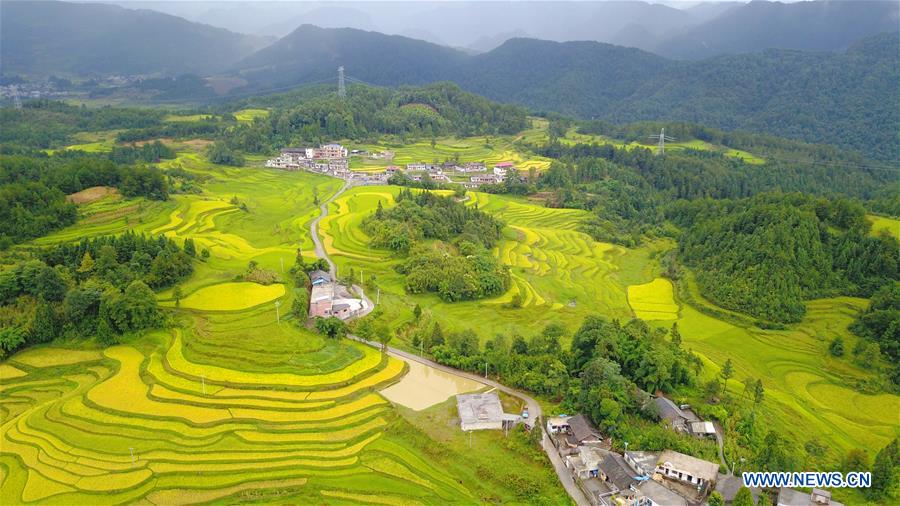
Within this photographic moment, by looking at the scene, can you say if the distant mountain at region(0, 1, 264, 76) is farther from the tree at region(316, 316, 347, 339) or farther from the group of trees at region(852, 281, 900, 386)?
the group of trees at region(852, 281, 900, 386)

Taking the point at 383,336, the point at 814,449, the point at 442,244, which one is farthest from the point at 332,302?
the point at 814,449

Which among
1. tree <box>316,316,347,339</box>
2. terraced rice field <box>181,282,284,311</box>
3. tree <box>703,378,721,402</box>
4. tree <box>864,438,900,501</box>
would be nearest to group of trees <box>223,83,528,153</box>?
terraced rice field <box>181,282,284,311</box>

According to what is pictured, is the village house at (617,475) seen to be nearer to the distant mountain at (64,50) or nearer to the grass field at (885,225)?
the grass field at (885,225)

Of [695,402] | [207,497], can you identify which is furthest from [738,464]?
[207,497]

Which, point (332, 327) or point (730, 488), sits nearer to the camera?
point (730, 488)

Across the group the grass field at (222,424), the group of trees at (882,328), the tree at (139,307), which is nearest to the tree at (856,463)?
the group of trees at (882,328)

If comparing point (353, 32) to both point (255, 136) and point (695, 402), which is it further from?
point (695, 402)

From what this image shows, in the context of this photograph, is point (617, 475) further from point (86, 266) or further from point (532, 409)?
point (86, 266)
